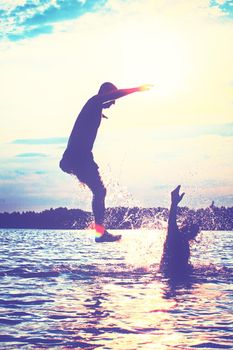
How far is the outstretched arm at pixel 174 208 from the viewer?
16656mm

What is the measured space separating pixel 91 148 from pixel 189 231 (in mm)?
8379

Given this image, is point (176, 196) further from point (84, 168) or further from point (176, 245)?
point (84, 168)

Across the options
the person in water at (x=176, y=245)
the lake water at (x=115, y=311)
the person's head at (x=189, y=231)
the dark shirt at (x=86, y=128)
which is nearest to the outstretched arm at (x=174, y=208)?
the person in water at (x=176, y=245)

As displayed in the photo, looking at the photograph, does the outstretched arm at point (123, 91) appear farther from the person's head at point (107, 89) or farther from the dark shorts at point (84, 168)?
the dark shorts at point (84, 168)

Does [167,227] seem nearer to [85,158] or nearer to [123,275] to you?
[123,275]

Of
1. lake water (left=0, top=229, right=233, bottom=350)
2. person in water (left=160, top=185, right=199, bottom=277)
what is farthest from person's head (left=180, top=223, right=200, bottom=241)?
lake water (left=0, top=229, right=233, bottom=350)

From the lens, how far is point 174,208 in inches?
664

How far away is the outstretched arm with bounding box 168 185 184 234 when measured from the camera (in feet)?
→ 54.6

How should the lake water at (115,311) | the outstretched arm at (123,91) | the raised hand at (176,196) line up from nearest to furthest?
the lake water at (115,311) < the outstretched arm at (123,91) < the raised hand at (176,196)

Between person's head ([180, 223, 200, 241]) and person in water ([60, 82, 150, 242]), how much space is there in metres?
7.17

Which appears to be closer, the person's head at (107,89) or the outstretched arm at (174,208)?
the person's head at (107,89)

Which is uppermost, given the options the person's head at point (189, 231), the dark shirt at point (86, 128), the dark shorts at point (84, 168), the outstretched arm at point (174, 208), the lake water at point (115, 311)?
the dark shirt at point (86, 128)

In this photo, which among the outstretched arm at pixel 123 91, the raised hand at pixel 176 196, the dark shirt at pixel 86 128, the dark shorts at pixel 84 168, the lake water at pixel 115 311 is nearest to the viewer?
the lake water at pixel 115 311

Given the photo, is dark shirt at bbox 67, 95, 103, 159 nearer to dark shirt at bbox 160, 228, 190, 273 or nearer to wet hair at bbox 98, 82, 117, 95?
wet hair at bbox 98, 82, 117, 95
